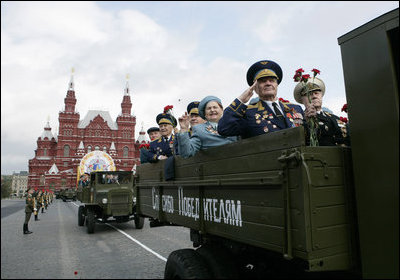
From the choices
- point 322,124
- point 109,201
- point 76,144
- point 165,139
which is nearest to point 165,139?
point 165,139

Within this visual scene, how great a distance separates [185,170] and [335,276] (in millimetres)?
1625

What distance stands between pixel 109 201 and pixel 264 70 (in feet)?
31.9

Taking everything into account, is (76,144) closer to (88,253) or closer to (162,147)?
(88,253)

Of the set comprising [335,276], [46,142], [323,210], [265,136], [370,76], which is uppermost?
[46,142]

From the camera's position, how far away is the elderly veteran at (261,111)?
249cm

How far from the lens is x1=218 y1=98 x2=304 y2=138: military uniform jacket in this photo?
2477mm

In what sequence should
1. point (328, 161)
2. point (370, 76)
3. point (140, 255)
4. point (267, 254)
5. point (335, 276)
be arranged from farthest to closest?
point (140, 255) < point (267, 254) < point (335, 276) < point (328, 161) < point (370, 76)

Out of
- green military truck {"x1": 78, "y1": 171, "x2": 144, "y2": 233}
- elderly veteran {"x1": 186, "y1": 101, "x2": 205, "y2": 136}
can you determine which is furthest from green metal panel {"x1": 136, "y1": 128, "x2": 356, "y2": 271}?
green military truck {"x1": 78, "y1": 171, "x2": 144, "y2": 233}

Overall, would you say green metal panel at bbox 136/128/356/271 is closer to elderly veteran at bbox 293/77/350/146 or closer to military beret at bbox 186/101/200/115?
elderly veteran at bbox 293/77/350/146

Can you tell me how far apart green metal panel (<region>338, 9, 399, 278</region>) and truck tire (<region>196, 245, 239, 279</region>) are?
1094 millimetres

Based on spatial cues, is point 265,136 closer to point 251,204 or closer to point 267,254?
point 251,204

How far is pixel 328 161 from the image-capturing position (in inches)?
65.4

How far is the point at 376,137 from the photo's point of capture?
1.49 meters

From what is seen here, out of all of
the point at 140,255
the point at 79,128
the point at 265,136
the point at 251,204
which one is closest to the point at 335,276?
the point at 251,204
